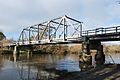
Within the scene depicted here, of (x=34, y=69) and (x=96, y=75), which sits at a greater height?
(x=96, y=75)

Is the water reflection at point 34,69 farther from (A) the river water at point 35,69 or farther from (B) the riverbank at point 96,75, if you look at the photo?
(B) the riverbank at point 96,75

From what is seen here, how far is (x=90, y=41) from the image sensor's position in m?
47.8

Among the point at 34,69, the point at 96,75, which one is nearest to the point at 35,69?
the point at 34,69

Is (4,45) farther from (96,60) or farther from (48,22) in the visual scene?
(96,60)

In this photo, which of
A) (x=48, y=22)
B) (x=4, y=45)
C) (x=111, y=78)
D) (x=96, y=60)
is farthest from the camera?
(x=4, y=45)

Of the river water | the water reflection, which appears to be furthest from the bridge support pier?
the water reflection

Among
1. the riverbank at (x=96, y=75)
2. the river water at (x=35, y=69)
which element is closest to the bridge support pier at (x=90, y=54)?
the river water at (x=35, y=69)

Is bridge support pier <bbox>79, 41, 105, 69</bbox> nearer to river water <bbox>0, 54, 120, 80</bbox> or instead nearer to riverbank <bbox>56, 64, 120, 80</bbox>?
river water <bbox>0, 54, 120, 80</bbox>

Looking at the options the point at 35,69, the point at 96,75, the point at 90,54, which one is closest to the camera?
the point at 96,75

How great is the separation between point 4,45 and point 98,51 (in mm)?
78022

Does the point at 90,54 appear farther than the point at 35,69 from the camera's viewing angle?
Yes

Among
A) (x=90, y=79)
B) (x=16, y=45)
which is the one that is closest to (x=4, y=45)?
(x=16, y=45)

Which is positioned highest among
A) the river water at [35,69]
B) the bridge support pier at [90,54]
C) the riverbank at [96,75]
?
the bridge support pier at [90,54]

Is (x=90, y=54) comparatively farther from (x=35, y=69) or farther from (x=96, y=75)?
(x=96, y=75)
